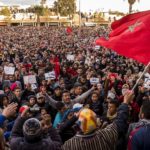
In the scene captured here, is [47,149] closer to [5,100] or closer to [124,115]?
[124,115]

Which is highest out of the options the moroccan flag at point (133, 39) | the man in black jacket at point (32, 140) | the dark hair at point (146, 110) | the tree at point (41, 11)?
the tree at point (41, 11)

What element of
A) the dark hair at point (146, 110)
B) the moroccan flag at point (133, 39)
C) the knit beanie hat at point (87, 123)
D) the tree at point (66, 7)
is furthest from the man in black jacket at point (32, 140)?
the tree at point (66, 7)

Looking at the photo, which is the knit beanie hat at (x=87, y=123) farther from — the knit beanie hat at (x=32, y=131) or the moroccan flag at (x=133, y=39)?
the moroccan flag at (x=133, y=39)

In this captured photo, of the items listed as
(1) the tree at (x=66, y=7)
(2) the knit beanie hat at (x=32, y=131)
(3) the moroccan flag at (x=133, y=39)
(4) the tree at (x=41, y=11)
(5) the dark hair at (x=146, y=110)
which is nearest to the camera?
(2) the knit beanie hat at (x=32, y=131)

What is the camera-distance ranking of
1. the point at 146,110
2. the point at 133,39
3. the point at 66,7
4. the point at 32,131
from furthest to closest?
the point at 66,7 → the point at 133,39 → the point at 146,110 → the point at 32,131

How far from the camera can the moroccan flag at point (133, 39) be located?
5.30 meters

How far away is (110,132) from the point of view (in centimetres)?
356

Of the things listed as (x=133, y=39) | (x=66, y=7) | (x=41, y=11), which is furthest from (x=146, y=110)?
(x=41, y=11)

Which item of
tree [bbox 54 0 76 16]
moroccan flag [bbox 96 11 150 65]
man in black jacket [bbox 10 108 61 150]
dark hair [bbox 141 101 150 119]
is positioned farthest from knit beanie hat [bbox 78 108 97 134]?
tree [bbox 54 0 76 16]

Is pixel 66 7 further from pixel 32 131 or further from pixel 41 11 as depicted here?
pixel 32 131

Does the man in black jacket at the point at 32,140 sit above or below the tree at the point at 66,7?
below

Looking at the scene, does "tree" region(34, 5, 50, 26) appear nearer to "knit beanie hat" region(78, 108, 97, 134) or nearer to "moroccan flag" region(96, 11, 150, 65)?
"moroccan flag" region(96, 11, 150, 65)

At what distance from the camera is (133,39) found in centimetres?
553

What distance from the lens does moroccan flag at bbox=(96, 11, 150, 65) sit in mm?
5305
